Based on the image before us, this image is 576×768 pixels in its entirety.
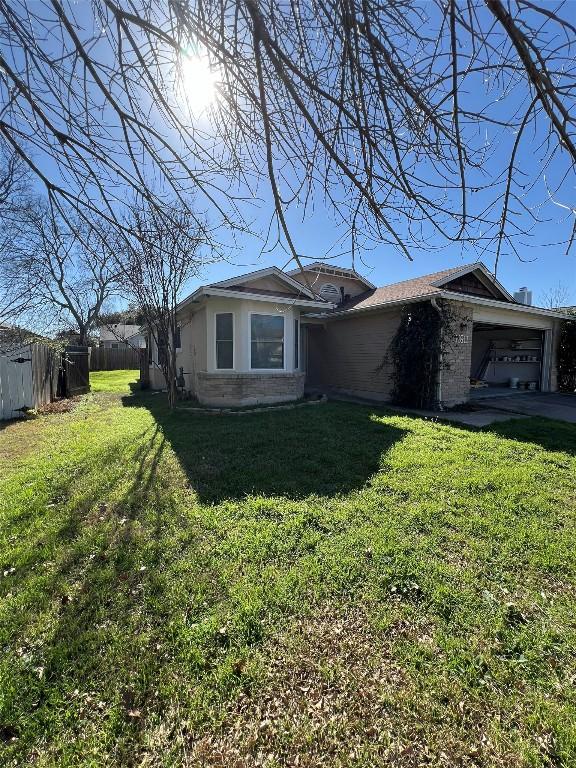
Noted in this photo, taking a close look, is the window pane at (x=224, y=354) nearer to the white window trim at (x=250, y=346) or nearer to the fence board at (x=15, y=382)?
the white window trim at (x=250, y=346)

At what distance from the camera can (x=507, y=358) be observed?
54.6 ft

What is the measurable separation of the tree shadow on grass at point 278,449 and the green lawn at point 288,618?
9 cm

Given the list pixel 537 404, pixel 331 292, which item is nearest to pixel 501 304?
pixel 537 404

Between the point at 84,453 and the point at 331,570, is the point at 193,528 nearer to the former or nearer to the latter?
the point at 331,570

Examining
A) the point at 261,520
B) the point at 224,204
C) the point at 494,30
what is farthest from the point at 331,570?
the point at 494,30

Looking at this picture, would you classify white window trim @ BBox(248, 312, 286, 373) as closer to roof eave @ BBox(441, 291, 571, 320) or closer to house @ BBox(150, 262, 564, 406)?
house @ BBox(150, 262, 564, 406)

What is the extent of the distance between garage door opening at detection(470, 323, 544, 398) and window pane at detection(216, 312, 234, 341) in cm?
1045

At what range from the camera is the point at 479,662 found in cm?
203

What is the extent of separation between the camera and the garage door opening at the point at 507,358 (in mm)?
15125

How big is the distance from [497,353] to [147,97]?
18.4m

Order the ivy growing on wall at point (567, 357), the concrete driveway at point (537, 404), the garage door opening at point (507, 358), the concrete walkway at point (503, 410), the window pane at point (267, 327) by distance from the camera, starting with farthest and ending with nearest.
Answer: the garage door opening at point (507, 358) < the ivy growing on wall at point (567, 357) < the window pane at point (267, 327) < the concrete driveway at point (537, 404) < the concrete walkway at point (503, 410)

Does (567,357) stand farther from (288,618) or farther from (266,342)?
(288,618)

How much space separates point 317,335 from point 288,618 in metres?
13.2

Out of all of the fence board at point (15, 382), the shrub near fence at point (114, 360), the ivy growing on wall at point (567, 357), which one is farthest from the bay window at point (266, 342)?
the shrub near fence at point (114, 360)
